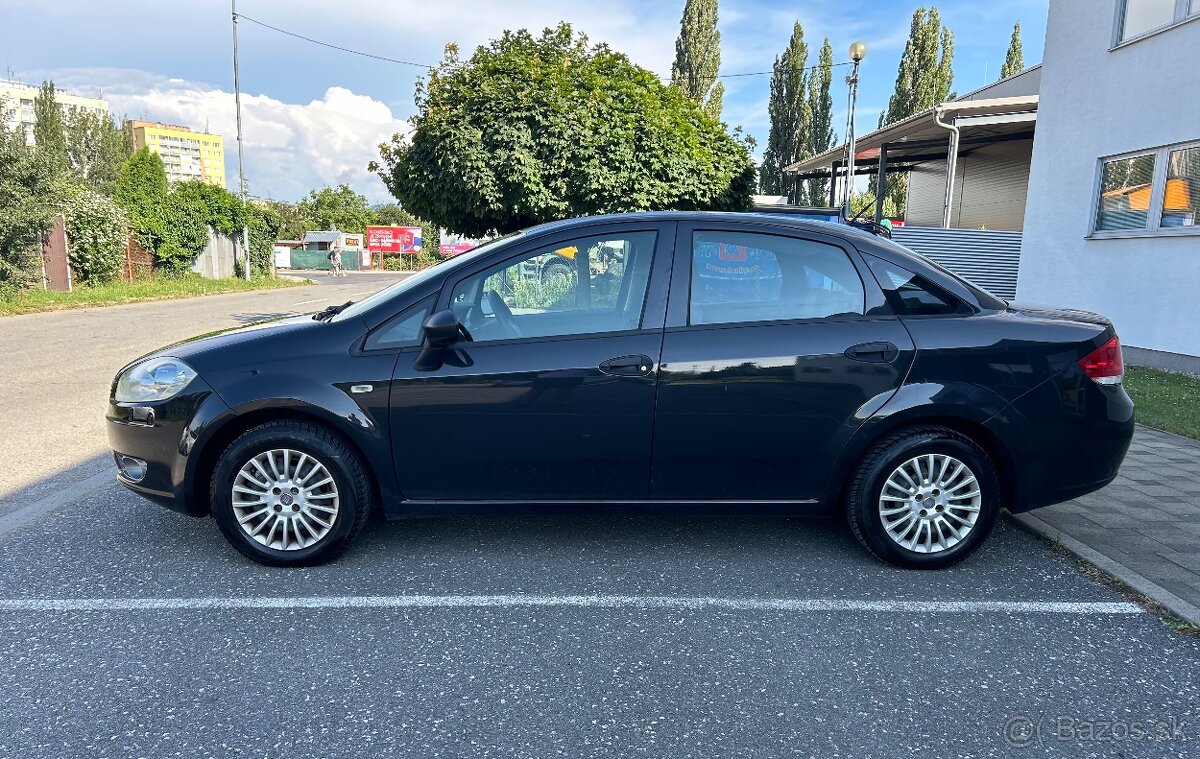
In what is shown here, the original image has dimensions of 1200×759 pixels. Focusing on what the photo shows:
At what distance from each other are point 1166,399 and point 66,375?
470 inches

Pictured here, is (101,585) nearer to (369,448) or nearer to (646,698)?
(369,448)

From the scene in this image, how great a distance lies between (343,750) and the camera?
229 cm

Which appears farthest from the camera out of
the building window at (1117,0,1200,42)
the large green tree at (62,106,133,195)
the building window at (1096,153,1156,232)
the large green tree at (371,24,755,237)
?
the large green tree at (62,106,133,195)

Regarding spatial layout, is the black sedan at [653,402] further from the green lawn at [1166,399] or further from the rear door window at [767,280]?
the green lawn at [1166,399]

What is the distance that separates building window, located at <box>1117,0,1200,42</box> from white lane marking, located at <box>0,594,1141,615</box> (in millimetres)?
8984

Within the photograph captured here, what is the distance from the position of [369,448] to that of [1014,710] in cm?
276

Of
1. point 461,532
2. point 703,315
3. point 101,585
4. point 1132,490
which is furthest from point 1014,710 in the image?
point 101,585

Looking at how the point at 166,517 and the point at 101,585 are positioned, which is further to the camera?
the point at 166,517

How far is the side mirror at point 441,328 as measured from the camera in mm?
3363

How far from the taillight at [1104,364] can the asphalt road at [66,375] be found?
19.3 feet

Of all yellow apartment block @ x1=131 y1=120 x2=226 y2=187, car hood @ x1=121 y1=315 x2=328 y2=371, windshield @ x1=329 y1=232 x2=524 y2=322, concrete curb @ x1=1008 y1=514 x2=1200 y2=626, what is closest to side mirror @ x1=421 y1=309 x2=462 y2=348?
windshield @ x1=329 y1=232 x2=524 y2=322

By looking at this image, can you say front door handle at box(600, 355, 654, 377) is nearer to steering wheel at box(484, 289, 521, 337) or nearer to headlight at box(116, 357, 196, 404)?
steering wheel at box(484, 289, 521, 337)

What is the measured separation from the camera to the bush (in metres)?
20.6

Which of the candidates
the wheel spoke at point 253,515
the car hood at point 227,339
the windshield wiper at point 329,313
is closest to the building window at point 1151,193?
the windshield wiper at point 329,313
